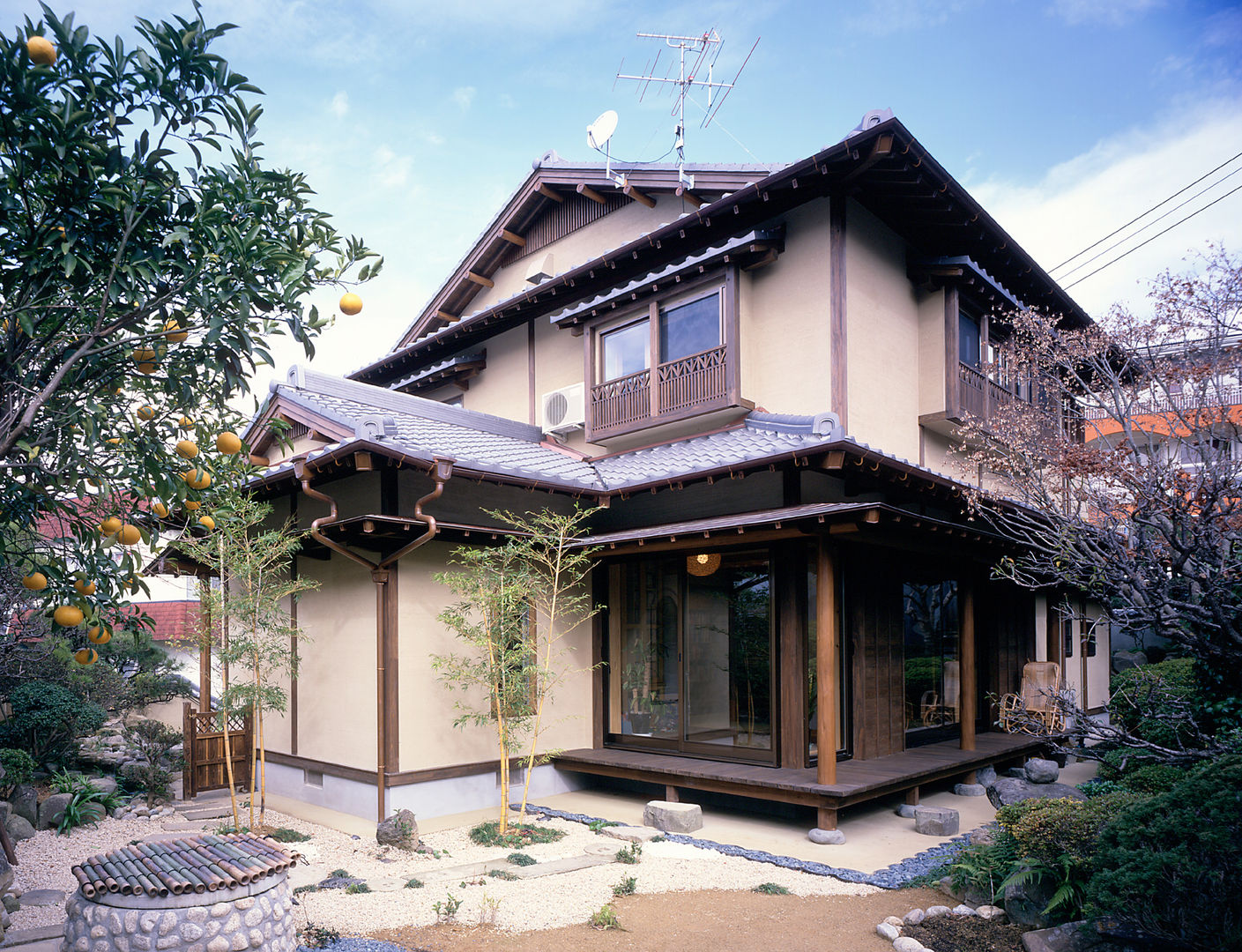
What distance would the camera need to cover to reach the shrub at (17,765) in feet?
28.9

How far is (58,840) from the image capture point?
8.08 metres

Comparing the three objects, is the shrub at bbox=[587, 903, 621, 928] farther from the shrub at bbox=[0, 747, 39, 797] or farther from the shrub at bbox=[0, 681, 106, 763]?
the shrub at bbox=[0, 681, 106, 763]

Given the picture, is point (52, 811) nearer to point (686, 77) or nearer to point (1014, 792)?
point (1014, 792)

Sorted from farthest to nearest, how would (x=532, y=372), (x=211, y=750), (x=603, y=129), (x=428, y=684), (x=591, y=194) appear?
(x=532, y=372), (x=591, y=194), (x=603, y=129), (x=211, y=750), (x=428, y=684)

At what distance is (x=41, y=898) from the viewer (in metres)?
6.23

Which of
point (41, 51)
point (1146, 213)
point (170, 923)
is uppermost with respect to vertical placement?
point (1146, 213)

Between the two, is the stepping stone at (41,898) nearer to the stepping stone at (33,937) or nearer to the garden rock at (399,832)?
the stepping stone at (33,937)

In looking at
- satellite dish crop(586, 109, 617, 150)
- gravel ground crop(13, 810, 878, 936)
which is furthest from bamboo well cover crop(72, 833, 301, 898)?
satellite dish crop(586, 109, 617, 150)

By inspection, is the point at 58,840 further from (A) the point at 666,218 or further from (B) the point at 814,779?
(A) the point at 666,218

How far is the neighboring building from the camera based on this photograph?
27.7 ft

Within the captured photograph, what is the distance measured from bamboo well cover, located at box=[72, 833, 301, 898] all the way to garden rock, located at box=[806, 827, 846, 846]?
15.3 feet

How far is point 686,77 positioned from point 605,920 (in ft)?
37.7

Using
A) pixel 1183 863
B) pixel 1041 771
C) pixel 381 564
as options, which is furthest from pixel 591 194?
pixel 1183 863

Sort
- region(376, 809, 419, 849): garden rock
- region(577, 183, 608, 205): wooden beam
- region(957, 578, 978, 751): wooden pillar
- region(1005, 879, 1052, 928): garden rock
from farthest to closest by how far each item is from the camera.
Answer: region(577, 183, 608, 205): wooden beam, region(957, 578, 978, 751): wooden pillar, region(376, 809, 419, 849): garden rock, region(1005, 879, 1052, 928): garden rock
